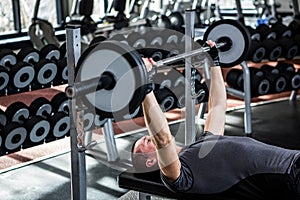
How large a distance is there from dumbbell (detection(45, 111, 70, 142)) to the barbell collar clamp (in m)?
1.67

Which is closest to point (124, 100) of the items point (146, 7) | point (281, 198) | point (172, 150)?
point (172, 150)

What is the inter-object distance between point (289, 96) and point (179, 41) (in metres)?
1.30

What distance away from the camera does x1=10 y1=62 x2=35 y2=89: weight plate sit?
3.22 metres

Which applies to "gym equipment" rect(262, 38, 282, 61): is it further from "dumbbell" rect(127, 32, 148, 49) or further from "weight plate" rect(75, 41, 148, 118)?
"weight plate" rect(75, 41, 148, 118)

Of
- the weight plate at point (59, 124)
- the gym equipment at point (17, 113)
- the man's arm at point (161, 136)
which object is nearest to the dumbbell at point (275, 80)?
the weight plate at point (59, 124)

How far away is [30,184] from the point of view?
2943mm

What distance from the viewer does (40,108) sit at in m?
3.16

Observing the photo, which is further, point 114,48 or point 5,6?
point 5,6

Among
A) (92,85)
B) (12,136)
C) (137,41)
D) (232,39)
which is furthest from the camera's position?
(137,41)

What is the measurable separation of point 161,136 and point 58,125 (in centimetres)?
153

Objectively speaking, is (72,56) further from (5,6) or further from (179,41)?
(5,6)

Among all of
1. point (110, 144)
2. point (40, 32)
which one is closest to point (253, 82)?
point (110, 144)

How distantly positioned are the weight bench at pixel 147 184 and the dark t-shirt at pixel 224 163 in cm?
13

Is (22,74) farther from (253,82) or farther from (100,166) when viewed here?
(253,82)
